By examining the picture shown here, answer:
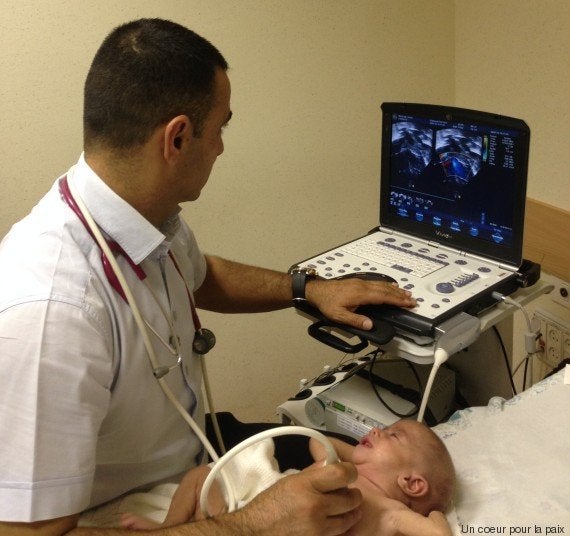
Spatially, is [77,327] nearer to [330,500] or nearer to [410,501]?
[330,500]

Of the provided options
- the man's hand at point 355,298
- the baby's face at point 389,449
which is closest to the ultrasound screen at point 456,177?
the man's hand at point 355,298

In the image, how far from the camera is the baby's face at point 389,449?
1199mm

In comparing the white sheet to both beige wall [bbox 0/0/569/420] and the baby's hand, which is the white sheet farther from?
beige wall [bbox 0/0/569/420]

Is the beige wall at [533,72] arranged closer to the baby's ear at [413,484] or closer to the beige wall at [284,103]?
the beige wall at [284,103]

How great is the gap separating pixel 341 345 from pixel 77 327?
58cm

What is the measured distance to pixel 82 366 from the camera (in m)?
1.00

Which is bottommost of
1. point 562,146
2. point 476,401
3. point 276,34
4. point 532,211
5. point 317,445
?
point 476,401

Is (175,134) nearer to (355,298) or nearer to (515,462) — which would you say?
(355,298)

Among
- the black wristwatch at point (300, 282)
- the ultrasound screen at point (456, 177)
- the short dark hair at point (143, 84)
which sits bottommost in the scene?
the black wristwatch at point (300, 282)

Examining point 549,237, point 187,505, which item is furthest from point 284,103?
point 187,505

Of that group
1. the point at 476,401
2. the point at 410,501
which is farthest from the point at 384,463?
the point at 476,401

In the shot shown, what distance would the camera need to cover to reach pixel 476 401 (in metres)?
1.69

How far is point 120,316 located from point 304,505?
43 centimetres

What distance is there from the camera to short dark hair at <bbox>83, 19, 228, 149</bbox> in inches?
43.2
